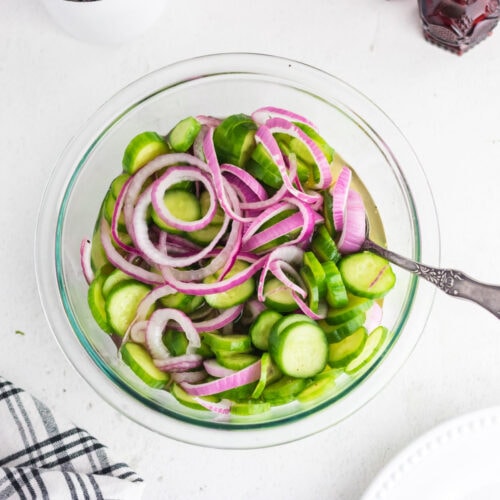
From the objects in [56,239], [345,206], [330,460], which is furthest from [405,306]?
[56,239]

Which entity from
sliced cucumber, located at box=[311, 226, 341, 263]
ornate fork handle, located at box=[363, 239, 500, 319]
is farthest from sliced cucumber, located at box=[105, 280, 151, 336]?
ornate fork handle, located at box=[363, 239, 500, 319]

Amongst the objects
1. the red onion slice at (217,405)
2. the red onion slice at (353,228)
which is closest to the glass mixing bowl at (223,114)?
the red onion slice at (217,405)

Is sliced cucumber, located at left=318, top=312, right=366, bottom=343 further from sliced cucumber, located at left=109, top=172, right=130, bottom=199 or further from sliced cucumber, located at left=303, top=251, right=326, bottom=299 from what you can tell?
sliced cucumber, located at left=109, top=172, right=130, bottom=199

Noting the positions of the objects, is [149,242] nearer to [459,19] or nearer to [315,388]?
[315,388]

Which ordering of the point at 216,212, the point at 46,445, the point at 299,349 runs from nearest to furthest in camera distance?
the point at 299,349, the point at 216,212, the point at 46,445

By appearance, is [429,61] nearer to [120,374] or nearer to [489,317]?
[489,317]

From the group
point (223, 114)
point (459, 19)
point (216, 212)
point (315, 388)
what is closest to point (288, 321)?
point (315, 388)
